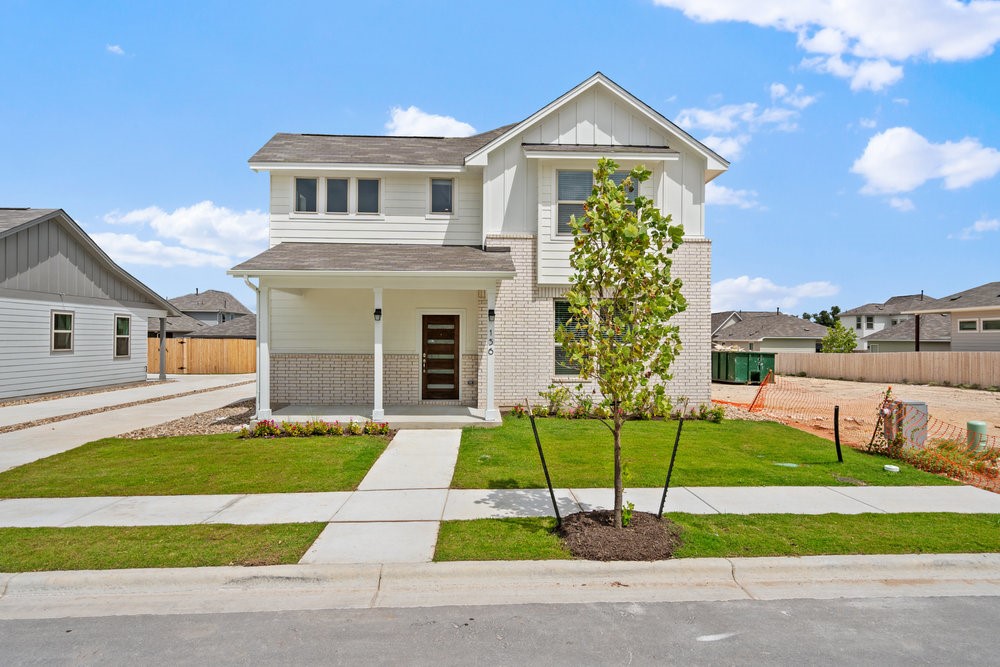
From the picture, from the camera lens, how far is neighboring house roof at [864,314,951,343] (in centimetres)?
4169

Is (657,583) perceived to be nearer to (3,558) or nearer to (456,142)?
(3,558)

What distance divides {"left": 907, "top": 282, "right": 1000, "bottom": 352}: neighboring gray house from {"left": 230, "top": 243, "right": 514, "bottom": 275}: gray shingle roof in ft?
97.8

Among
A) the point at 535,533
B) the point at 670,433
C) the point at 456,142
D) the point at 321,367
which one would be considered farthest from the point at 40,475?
the point at 456,142

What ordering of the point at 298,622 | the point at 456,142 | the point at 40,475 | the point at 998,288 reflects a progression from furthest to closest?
the point at 998,288 < the point at 456,142 < the point at 40,475 < the point at 298,622

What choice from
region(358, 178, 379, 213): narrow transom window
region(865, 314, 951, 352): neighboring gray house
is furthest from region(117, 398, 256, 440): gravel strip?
region(865, 314, 951, 352): neighboring gray house

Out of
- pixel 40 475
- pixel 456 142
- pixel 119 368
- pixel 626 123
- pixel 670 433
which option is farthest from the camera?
pixel 119 368

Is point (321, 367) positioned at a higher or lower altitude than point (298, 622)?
higher

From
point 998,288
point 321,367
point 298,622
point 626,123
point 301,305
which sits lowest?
point 298,622

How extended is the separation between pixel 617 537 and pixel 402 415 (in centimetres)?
740

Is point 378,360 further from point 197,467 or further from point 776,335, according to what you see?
point 776,335

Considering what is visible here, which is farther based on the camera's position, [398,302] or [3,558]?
[398,302]

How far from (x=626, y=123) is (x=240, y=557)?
41.4 feet

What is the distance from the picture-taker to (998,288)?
31.1 metres

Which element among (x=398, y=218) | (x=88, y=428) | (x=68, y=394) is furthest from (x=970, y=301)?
(x=68, y=394)
